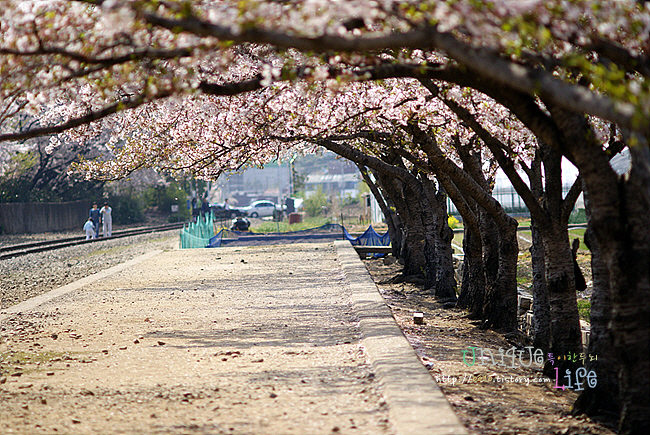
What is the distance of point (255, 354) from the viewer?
9156 mm

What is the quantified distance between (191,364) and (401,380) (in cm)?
262

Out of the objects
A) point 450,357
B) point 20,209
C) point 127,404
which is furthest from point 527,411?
point 20,209

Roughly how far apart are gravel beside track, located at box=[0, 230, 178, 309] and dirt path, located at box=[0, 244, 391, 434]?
92.8 inches

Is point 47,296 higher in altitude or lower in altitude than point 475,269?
lower

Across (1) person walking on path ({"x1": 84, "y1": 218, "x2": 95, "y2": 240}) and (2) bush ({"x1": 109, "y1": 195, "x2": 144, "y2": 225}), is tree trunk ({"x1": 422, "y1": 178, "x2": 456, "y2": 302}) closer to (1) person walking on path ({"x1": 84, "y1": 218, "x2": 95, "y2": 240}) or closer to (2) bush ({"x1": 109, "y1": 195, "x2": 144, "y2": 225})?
(1) person walking on path ({"x1": 84, "y1": 218, "x2": 95, "y2": 240})

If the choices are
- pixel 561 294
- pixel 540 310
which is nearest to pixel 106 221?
pixel 540 310

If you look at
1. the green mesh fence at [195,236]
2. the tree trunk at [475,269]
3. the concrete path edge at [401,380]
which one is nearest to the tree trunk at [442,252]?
the tree trunk at [475,269]

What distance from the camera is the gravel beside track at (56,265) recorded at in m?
18.0

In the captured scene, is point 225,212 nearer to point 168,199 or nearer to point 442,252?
point 168,199

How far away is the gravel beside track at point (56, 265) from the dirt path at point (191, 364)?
7.73ft

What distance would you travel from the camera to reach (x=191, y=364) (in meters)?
8.66

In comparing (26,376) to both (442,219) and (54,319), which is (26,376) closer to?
(54,319)

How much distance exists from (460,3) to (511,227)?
802 cm

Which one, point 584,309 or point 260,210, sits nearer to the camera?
point 584,309
